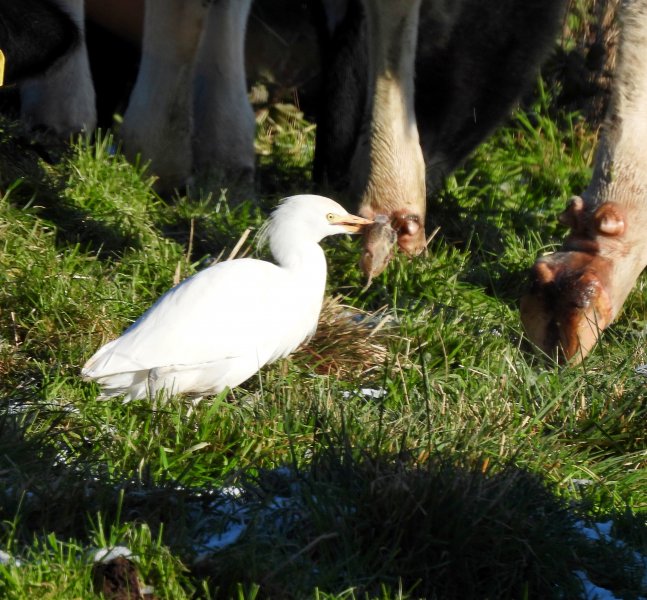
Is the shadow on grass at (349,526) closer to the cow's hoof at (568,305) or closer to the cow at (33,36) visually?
the cow's hoof at (568,305)

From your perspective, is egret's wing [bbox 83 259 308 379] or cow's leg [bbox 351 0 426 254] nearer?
egret's wing [bbox 83 259 308 379]

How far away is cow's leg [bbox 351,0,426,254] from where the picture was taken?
5.35 meters

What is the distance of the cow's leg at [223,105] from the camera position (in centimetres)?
612

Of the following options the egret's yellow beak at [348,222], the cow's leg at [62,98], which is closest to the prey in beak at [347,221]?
the egret's yellow beak at [348,222]

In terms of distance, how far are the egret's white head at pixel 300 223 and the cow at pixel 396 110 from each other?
2.01 feet

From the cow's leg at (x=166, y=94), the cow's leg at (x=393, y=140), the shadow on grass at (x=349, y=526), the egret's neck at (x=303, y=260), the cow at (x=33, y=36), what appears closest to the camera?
the shadow on grass at (x=349, y=526)

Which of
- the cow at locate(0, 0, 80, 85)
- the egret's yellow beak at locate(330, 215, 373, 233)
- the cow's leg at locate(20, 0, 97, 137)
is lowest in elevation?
the cow's leg at locate(20, 0, 97, 137)

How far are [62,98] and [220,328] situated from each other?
7.61 feet

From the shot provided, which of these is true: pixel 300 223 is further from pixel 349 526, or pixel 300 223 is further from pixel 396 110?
pixel 349 526

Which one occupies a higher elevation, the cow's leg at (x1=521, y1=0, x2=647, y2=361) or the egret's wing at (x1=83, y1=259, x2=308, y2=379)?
the cow's leg at (x1=521, y1=0, x2=647, y2=361)

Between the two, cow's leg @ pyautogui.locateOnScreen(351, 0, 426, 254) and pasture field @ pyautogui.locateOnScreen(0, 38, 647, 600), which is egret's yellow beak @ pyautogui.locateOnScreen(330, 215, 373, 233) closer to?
pasture field @ pyautogui.locateOnScreen(0, 38, 647, 600)

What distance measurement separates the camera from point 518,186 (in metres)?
7.01

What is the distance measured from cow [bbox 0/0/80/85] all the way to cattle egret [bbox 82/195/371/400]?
2.09 m

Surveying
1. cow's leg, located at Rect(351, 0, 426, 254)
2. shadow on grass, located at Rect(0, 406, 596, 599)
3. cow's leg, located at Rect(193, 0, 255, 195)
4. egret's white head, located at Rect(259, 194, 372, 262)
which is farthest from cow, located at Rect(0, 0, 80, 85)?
shadow on grass, located at Rect(0, 406, 596, 599)
